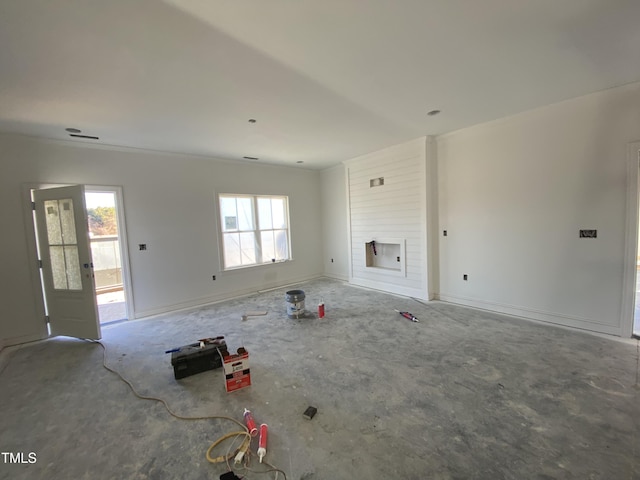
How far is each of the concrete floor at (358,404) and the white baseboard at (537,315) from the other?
0.55ft

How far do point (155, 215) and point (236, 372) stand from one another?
129 inches

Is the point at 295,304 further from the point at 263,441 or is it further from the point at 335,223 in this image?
the point at 335,223

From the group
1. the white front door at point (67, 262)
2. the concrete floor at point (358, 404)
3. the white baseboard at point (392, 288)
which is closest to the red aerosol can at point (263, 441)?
the concrete floor at point (358, 404)

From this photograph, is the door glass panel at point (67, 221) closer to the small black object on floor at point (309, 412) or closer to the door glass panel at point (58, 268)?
the door glass panel at point (58, 268)

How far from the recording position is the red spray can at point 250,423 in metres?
1.83

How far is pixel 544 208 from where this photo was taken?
3.35m

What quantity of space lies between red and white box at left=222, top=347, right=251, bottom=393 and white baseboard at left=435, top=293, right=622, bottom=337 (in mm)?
3479

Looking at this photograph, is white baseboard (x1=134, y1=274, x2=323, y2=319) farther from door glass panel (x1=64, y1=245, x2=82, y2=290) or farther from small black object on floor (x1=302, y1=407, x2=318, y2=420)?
small black object on floor (x1=302, y1=407, x2=318, y2=420)

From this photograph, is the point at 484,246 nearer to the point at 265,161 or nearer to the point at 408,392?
the point at 408,392

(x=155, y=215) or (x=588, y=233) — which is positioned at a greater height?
(x=155, y=215)

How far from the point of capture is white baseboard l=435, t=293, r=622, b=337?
305cm

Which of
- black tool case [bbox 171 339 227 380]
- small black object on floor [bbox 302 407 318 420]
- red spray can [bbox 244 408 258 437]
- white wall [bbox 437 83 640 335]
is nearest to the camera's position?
red spray can [bbox 244 408 258 437]

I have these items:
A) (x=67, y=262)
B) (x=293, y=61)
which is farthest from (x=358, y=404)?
(x=67, y=262)

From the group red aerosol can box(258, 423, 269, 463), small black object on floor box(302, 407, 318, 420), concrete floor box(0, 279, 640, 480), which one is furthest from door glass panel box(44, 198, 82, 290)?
small black object on floor box(302, 407, 318, 420)
